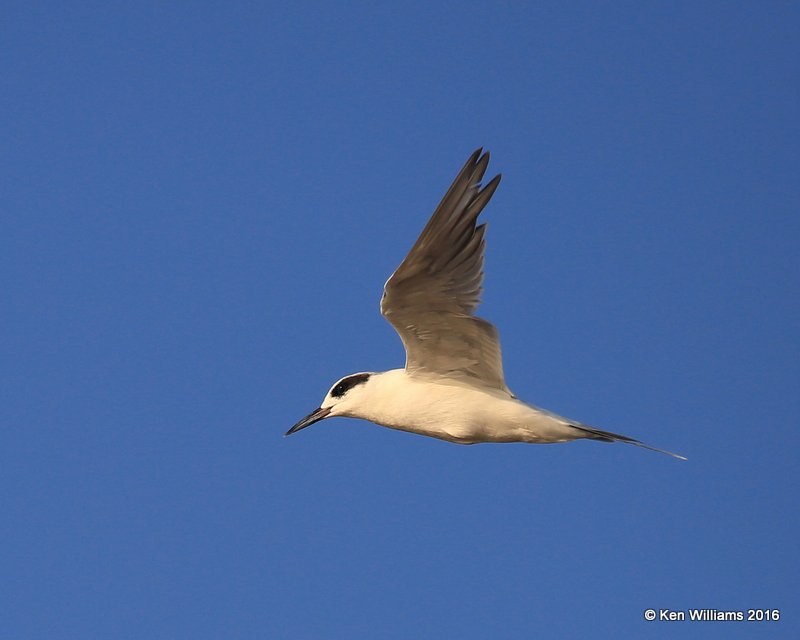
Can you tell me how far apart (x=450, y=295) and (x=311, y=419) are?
8.59 feet

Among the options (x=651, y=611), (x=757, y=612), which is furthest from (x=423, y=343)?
(x=757, y=612)

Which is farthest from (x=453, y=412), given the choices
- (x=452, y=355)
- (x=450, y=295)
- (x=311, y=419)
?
(x=311, y=419)

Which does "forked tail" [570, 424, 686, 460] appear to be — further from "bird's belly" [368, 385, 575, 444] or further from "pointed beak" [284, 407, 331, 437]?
"pointed beak" [284, 407, 331, 437]

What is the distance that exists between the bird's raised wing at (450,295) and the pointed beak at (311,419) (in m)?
1.34

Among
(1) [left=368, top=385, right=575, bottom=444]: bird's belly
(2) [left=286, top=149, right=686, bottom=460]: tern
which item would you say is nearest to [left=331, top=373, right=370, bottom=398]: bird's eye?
(2) [left=286, top=149, right=686, bottom=460]: tern

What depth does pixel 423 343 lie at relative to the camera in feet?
28.9

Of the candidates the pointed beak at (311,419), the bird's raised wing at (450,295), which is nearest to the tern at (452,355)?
the bird's raised wing at (450,295)

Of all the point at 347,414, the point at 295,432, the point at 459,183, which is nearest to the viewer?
the point at 459,183

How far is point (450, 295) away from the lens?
8.38 m

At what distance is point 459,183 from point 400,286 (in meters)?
1.12

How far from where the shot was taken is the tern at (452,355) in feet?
26.2

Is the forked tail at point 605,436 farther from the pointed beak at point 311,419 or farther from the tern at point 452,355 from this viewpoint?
the pointed beak at point 311,419

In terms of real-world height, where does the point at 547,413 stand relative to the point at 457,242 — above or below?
below

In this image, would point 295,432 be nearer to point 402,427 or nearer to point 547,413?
point 402,427
